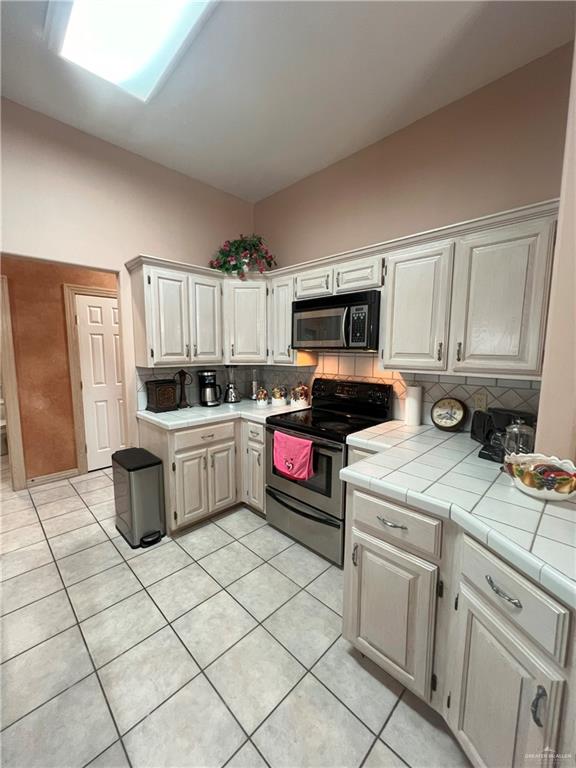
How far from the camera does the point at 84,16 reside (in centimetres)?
151

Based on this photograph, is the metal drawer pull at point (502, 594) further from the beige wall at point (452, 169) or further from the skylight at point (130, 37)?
the skylight at point (130, 37)

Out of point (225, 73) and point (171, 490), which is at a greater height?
point (225, 73)

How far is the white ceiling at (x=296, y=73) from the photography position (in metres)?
1.50

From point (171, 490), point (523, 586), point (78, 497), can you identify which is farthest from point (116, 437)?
point (523, 586)

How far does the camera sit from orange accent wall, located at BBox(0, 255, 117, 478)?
3170 millimetres

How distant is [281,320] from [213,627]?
7.41 ft

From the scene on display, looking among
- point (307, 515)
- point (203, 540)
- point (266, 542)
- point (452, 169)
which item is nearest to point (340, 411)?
point (307, 515)

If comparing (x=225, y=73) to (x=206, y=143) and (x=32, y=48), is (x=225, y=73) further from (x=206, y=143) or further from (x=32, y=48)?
(x=32, y=48)

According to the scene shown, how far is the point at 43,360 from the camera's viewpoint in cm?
334

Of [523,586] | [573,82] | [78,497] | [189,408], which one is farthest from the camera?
[78,497]

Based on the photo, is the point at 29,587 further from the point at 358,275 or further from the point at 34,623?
the point at 358,275

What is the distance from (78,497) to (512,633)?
3618 millimetres

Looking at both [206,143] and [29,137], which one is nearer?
[29,137]

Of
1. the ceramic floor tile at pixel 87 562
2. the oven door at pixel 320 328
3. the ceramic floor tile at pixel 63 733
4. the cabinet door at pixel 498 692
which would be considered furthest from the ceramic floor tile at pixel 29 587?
the oven door at pixel 320 328
